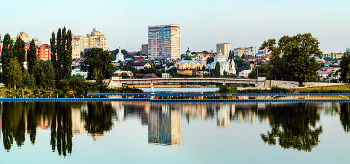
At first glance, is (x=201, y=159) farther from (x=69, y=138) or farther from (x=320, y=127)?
(x=320, y=127)

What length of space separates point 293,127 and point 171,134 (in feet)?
37.2

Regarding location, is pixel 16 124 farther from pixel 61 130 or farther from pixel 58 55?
pixel 58 55

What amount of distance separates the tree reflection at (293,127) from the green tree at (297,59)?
27928 mm

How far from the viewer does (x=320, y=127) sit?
39.7 meters

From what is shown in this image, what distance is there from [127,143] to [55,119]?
1432cm

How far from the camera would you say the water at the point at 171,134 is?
94.5 ft

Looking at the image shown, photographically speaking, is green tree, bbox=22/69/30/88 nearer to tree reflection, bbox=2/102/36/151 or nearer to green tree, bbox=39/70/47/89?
green tree, bbox=39/70/47/89

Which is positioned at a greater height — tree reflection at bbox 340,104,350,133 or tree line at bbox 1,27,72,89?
tree line at bbox 1,27,72,89

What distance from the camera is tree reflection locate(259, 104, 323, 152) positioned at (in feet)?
107

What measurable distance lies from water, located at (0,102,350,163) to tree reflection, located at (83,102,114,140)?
0.09 m

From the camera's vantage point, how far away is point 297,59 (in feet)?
275

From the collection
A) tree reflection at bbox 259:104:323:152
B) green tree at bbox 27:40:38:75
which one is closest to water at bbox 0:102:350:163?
tree reflection at bbox 259:104:323:152

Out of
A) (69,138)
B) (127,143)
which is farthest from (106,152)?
(69,138)

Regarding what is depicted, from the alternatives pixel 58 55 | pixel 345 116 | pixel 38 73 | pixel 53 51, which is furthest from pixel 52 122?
pixel 53 51
